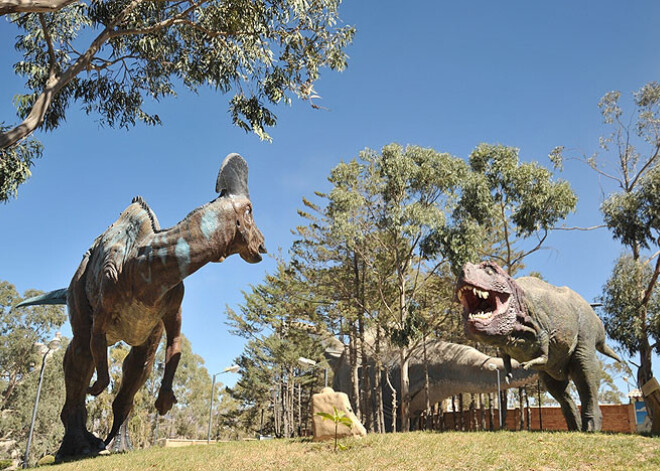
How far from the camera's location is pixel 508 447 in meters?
7.57

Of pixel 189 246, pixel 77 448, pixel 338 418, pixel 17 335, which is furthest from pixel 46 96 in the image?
pixel 17 335

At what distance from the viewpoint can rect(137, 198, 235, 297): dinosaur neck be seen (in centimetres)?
640

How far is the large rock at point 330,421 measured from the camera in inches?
370

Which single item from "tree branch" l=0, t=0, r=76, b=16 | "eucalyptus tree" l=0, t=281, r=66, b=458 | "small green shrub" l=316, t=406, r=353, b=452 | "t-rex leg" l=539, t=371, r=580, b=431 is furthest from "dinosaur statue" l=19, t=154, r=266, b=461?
"eucalyptus tree" l=0, t=281, r=66, b=458

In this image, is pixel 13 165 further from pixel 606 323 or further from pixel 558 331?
pixel 606 323

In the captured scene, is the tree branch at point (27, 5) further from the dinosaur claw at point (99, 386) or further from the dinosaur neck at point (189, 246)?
the dinosaur claw at point (99, 386)

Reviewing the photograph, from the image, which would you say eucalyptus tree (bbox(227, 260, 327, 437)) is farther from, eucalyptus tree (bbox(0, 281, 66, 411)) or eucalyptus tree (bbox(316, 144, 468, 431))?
eucalyptus tree (bbox(0, 281, 66, 411))

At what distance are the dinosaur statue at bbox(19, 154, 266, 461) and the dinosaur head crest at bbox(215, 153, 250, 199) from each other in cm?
1

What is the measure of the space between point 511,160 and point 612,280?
4.93 m

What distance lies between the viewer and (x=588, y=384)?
8.43 meters

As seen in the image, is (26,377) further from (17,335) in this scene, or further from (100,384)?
(100,384)

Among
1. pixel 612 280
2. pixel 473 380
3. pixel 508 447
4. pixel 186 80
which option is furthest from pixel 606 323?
pixel 186 80

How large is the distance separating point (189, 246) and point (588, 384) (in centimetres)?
642

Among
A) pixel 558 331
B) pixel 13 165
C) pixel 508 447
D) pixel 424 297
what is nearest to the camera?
pixel 508 447
